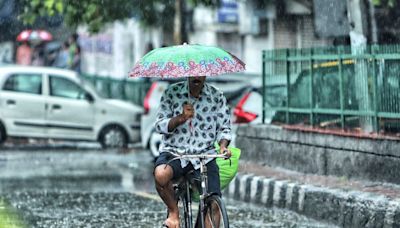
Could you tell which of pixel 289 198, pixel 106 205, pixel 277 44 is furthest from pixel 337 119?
pixel 277 44

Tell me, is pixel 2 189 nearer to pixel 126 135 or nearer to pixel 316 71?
pixel 316 71

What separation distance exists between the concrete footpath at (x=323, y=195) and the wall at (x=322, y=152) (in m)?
0.11

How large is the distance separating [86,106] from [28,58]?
34.1 feet

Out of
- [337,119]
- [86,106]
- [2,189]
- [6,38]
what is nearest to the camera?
[337,119]

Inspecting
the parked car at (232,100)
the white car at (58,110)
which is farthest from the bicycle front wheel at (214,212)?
the white car at (58,110)

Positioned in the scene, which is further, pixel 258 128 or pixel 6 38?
pixel 6 38

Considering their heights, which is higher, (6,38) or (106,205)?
(6,38)

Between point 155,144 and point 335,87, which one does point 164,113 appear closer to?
point 335,87

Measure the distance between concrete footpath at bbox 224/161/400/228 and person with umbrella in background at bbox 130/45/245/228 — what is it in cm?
247

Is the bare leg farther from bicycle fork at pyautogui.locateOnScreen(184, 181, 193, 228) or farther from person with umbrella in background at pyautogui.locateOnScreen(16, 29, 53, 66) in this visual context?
person with umbrella in background at pyautogui.locateOnScreen(16, 29, 53, 66)

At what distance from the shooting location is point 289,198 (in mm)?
12148

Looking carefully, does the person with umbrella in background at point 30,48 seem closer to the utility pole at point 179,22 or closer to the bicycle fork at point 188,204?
the utility pole at point 179,22

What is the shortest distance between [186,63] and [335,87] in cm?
565

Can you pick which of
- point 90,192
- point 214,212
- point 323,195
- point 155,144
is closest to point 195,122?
point 214,212
